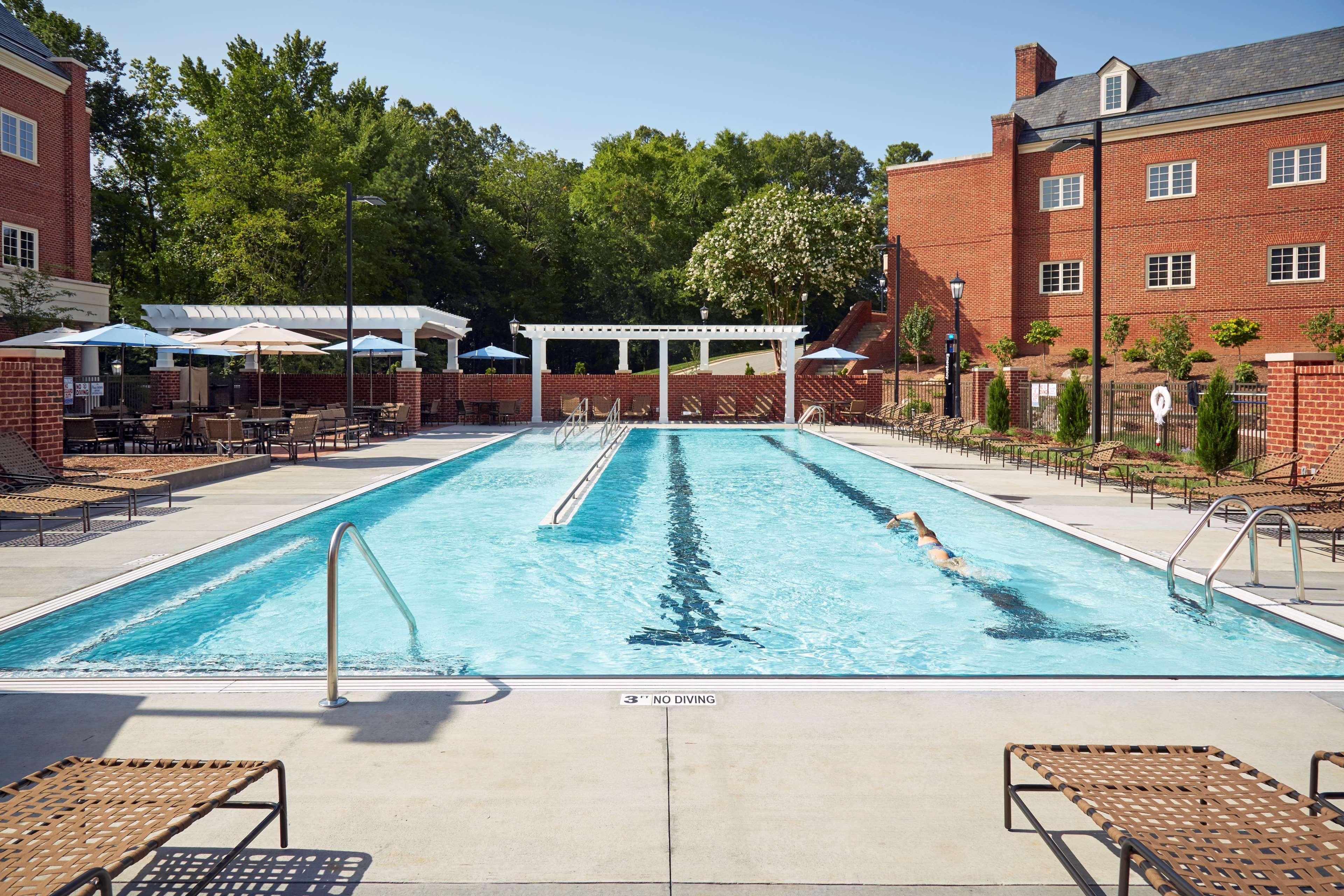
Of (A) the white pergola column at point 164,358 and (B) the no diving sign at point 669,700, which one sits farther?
(A) the white pergola column at point 164,358

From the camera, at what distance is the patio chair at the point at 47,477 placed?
10531mm

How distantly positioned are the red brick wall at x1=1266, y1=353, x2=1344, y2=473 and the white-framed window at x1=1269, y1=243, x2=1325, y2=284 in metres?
25.1

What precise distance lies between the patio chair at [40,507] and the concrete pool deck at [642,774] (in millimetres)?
4915

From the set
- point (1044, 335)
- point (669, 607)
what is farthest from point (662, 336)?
point (669, 607)

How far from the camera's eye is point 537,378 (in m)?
32.8

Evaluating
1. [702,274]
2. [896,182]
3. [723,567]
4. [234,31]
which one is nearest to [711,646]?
[723,567]

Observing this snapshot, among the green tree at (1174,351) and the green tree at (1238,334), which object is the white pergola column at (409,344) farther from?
the green tree at (1238,334)

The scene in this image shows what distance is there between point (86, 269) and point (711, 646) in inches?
1195

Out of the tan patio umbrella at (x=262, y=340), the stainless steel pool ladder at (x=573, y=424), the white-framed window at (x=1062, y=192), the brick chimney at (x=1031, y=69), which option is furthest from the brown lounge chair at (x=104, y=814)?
the brick chimney at (x=1031, y=69)

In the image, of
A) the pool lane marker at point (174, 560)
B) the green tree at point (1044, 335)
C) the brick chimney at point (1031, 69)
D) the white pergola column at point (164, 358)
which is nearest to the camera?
the pool lane marker at point (174, 560)

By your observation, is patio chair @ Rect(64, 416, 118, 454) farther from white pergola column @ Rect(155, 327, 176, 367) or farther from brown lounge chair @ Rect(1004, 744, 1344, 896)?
brown lounge chair @ Rect(1004, 744, 1344, 896)

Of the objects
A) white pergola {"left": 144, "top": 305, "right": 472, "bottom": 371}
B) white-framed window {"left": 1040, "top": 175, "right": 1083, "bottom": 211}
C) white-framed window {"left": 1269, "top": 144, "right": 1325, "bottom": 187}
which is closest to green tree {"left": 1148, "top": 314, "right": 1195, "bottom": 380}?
white-framed window {"left": 1269, "top": 144, "right": 1325, "bottom": 187}

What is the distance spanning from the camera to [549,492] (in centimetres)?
1427

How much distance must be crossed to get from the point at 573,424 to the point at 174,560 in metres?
17.7
